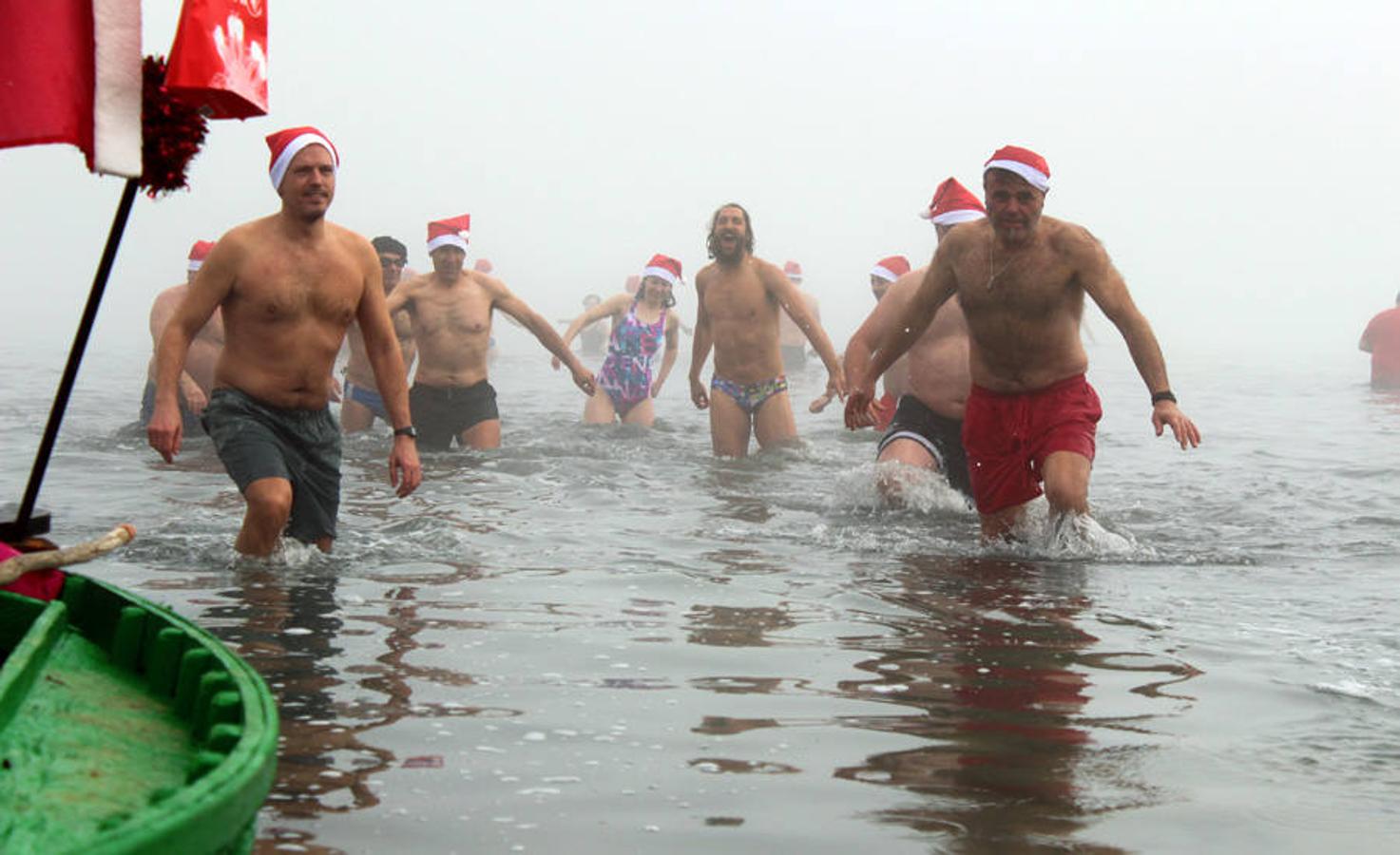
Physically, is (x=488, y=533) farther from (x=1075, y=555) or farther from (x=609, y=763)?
(x=609, y=763)

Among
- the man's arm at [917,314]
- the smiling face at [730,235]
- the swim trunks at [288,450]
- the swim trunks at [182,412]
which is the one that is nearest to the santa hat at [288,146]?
the swim trunks at [288,450]

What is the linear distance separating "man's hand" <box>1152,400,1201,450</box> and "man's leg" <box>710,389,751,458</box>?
16.4ft

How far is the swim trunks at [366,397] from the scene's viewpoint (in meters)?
12.8

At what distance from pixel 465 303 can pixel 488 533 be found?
4160 mm

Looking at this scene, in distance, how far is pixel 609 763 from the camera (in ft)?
13.9

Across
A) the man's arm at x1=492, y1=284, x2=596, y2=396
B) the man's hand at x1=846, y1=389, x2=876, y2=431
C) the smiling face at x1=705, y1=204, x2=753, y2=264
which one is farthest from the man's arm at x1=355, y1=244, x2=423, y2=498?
the man's arm at x1=492, y1=284, x2=596, y2=396

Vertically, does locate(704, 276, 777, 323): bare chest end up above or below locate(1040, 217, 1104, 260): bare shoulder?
below

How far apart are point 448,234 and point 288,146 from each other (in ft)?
18.4

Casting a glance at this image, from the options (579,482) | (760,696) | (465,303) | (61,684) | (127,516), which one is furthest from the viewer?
(465,303)

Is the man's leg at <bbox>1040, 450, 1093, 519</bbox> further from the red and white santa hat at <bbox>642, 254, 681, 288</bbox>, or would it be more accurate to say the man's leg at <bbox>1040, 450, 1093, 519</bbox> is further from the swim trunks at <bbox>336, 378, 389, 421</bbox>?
the red and white santa hat at <bbox>642, 254, 681, 288</bbox>

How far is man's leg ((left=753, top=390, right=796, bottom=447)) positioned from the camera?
484 inches

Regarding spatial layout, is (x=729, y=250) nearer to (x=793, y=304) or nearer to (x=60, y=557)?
(x=793, y=304)

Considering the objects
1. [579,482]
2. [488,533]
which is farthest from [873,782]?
[579,482]

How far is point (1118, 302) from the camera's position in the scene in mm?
7582
